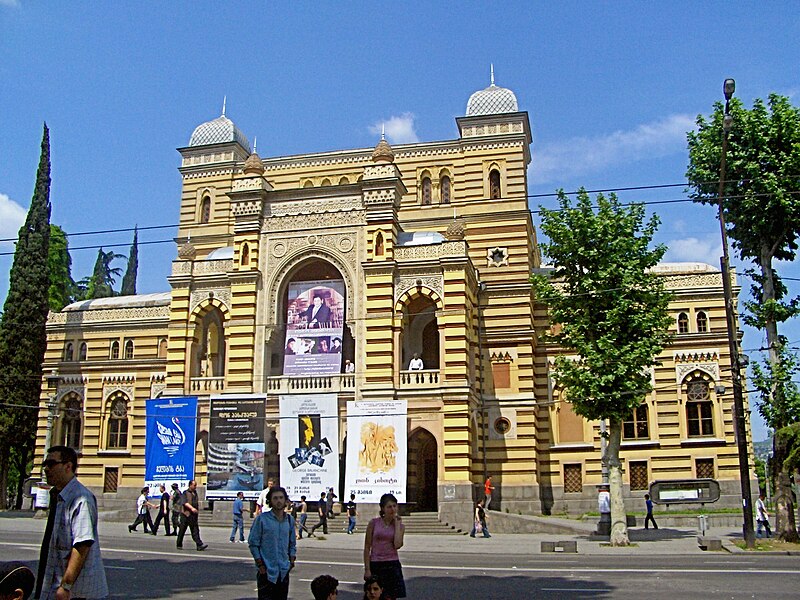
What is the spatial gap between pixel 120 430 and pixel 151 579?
30815 mm

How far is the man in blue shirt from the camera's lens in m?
9.25

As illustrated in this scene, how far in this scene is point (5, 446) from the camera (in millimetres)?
43969

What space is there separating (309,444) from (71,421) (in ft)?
63.1

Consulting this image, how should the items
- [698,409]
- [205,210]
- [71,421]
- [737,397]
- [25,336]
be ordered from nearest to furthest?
1. [737,397]
2. [698,409]
3. [25,336]
4. [71,421]
5. [205,210]

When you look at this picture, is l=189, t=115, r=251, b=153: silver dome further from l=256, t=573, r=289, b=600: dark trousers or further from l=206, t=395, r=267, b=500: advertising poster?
l=256, t=573, r=289, b=600: dark trousers

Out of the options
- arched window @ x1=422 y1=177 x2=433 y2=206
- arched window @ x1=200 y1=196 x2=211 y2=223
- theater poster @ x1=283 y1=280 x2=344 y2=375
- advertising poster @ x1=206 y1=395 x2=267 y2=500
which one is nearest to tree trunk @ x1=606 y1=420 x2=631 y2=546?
theater poster @ x1=283 y1=280 x2=344 y2=375

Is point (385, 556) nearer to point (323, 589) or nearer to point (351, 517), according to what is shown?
point (323, 589)

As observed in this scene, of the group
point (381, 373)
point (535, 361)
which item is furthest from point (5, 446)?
point (535, 361)

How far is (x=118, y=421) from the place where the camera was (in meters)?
45.0

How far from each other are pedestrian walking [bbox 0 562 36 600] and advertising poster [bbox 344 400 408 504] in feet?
90.9

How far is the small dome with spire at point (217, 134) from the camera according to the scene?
48188 mm

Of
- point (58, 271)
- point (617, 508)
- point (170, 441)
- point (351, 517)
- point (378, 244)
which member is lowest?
point (351, 517)

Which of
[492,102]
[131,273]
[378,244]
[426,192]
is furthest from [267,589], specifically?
[131,273]

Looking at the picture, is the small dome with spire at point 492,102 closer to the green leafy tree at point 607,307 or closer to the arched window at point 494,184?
the arched window at point 494,184
